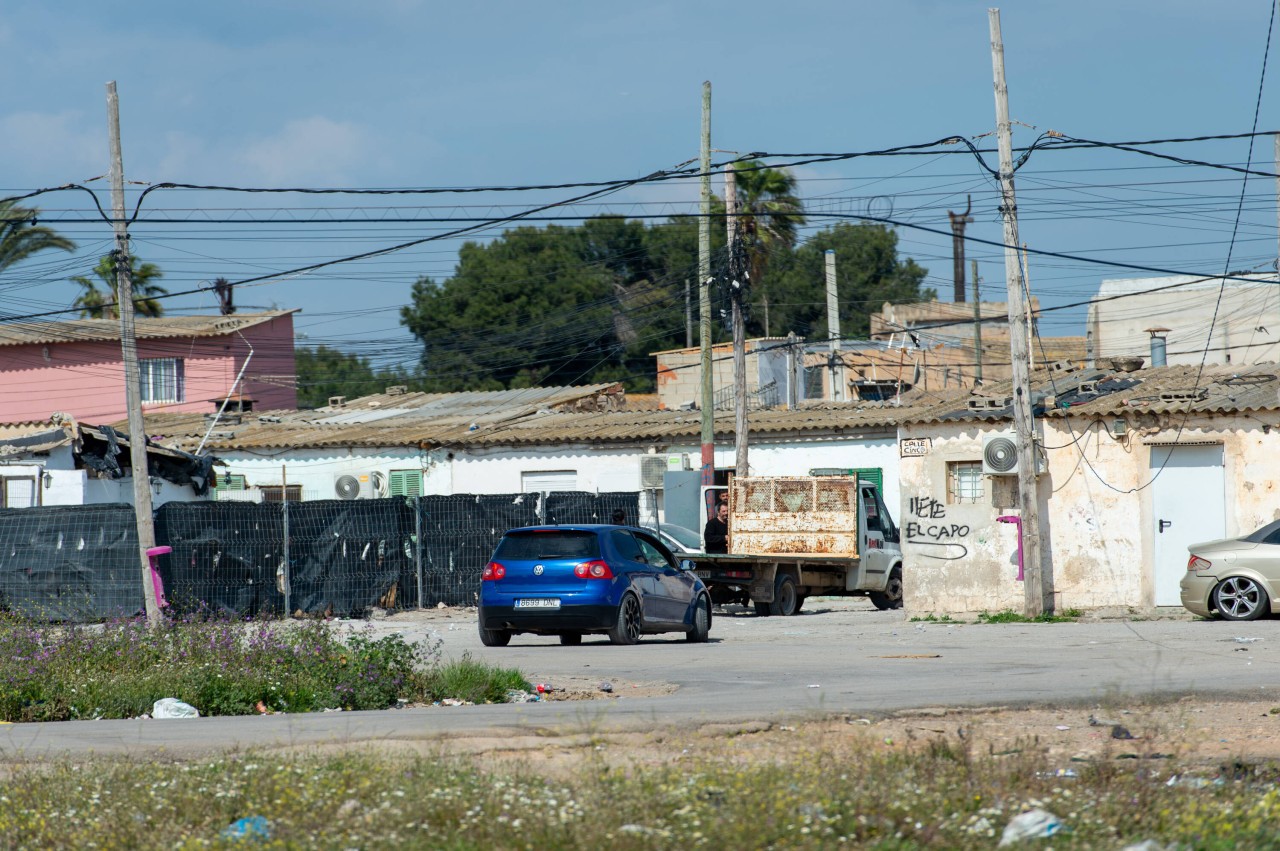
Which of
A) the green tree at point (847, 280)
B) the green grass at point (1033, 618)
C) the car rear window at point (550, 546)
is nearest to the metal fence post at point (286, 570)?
the car rear window at point (550, 546)

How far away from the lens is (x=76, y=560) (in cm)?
2444

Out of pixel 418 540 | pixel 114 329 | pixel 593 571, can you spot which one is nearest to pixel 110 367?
pixel 114 329

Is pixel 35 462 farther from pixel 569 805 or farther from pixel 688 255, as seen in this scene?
pixel 688 255

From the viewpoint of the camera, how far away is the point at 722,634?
21.3 metres

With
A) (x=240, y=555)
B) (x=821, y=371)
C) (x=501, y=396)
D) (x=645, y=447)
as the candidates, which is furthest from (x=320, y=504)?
(x=821, y=371)

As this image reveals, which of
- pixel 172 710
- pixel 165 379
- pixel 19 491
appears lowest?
pixel 172 710

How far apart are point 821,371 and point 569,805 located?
45.4m

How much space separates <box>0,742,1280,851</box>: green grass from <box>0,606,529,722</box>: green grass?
15.1 ft

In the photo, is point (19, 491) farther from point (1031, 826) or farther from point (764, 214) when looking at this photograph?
point (1031, 826)

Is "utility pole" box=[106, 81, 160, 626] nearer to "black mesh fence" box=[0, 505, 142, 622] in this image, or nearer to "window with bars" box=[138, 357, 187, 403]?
"black mesh fence" box=[0, 505, 142, 622]

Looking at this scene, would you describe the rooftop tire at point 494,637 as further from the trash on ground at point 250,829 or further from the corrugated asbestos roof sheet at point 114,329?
the corrugated asbestos roof sheet at point 114,329

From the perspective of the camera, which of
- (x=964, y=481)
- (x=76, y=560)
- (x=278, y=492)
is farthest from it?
(x=278, y=492)

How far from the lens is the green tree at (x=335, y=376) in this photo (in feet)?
260

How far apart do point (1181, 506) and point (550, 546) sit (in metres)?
10.8
